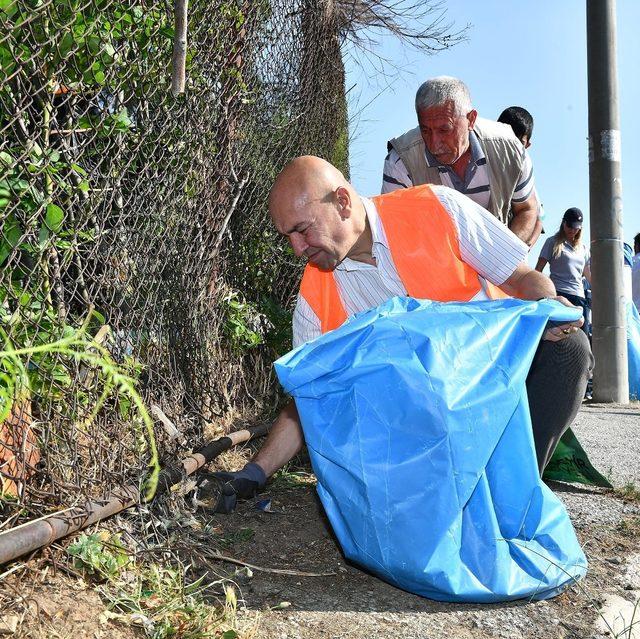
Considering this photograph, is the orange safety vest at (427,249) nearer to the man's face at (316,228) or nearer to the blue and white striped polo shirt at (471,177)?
the man's face at (316,228)

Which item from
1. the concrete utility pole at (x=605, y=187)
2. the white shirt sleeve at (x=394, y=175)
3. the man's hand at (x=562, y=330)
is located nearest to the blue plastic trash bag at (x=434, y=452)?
the man's hand at (x=562, y=330)

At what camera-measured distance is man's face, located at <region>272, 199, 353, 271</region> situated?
2.75 m

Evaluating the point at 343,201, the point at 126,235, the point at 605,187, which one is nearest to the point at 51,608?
the point at 126,235

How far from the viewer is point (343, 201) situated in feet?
9.24

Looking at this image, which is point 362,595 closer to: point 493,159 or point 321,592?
point 321,592

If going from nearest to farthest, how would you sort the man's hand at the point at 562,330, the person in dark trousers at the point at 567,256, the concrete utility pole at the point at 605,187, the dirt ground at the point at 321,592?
the dirt ground at the point at 321,592, the man's hand at the point at 562,330, the concrete utility pole at the point at 605,187, the person in dark trousers at the point at 567,256

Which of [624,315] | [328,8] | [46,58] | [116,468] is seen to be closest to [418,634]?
[116,468]

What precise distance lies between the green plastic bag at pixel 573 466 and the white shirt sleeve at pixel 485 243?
1037mm

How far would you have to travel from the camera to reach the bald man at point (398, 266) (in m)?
2.74

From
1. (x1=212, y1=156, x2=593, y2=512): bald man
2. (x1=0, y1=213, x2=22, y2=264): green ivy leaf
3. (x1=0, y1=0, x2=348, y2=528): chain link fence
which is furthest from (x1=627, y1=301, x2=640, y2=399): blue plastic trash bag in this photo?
(x1=0, y1=213, x2=22, y2=264): green ivy leaf

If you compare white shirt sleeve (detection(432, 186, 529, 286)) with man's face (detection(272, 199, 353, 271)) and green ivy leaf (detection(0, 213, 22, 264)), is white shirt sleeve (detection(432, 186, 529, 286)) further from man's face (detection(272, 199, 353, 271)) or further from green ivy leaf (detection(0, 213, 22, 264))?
green ivy leaf (detection(0, 213, 22, 264))

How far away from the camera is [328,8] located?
548 cm

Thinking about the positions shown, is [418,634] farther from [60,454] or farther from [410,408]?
[60,454]

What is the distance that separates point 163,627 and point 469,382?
982mm
